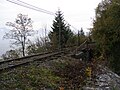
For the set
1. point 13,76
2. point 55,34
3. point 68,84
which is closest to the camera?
point 13,76

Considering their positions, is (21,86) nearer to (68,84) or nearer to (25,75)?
(25,75)

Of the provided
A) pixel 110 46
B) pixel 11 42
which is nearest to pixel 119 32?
pixel 110 46

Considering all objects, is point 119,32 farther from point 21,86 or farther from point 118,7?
point 21,86

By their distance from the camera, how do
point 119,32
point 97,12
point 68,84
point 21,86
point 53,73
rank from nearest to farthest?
point 21,86 → point 68,84 → point 53,73 → point 119,32 → point 97,12

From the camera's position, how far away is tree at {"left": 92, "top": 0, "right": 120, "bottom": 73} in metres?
43.5

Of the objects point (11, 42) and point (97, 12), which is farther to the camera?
point (11, 42)

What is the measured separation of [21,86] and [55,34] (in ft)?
150

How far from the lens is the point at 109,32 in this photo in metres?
44.1

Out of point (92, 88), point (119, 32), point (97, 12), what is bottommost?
point (92, 88)

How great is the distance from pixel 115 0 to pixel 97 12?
386cm

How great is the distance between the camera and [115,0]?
44.0 m

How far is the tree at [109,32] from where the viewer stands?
143ft

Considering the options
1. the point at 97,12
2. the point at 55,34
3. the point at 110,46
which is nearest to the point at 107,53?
the point at 110,46

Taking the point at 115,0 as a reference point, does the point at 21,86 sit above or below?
below
